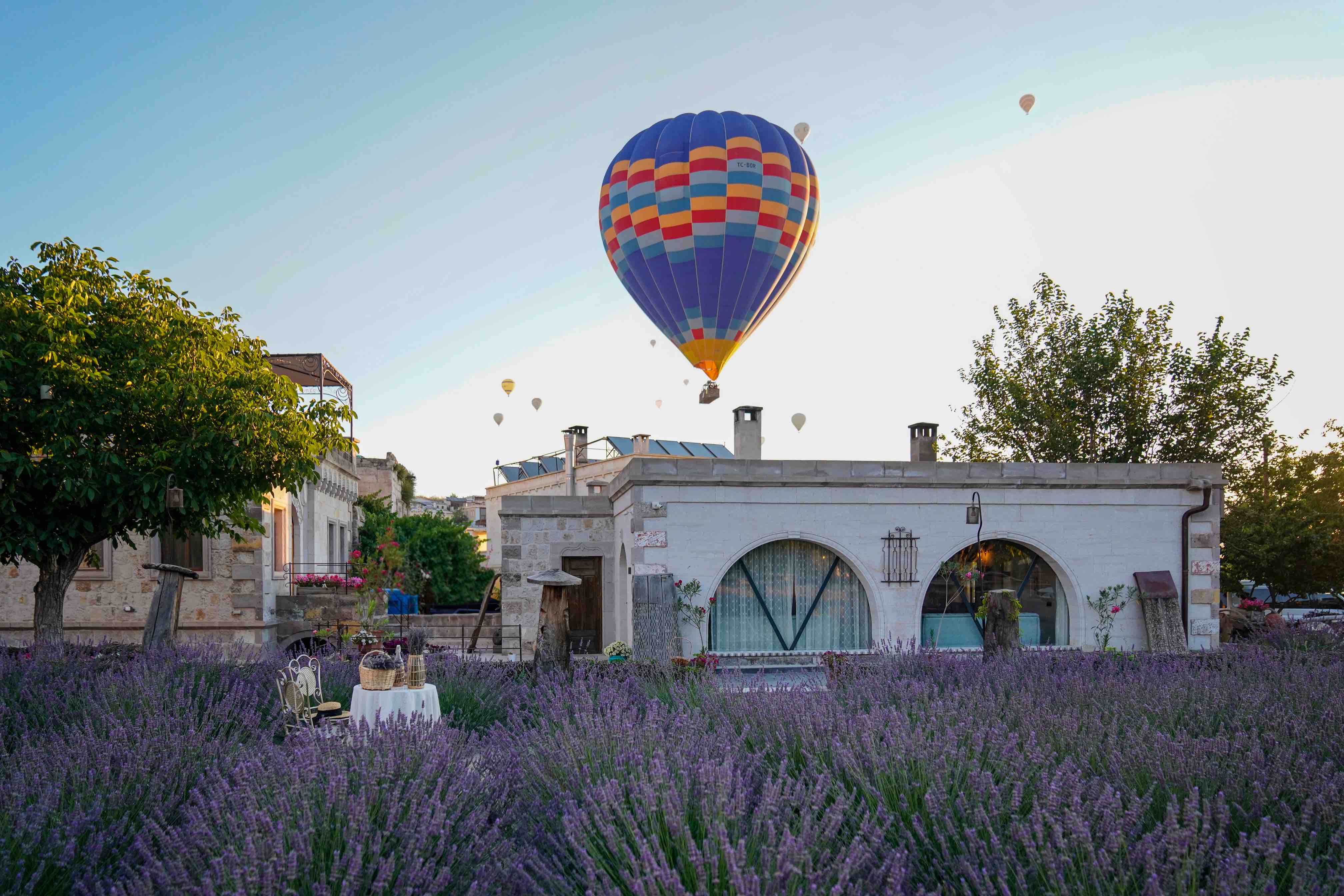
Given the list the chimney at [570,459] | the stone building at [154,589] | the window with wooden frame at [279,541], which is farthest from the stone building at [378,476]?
the stone building at [154,589]

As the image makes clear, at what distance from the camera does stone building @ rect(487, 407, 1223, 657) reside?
12.7 m

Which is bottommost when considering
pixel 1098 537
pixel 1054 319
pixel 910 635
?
pixel 910 635

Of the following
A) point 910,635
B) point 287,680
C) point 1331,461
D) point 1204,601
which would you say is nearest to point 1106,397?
point 1331,461

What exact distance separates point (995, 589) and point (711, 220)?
8.10 metres

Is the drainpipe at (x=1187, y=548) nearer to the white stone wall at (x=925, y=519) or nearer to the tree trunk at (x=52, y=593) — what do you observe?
the white stone wall at (x=925, y=519)

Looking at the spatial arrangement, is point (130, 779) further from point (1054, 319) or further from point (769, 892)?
point (1054, 319)

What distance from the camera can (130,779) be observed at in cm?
402

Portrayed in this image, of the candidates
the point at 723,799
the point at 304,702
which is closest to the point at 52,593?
the point at 304,702

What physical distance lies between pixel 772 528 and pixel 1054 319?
14.0 metres

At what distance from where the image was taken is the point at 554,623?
9148 millimetres

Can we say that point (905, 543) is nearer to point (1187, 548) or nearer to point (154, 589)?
point (1187, 548)

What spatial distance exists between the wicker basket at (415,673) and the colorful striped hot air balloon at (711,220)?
1235 cm

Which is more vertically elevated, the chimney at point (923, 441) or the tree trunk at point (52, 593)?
the chimney at point (923, 441)

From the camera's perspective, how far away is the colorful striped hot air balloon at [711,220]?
1767 centimetres
